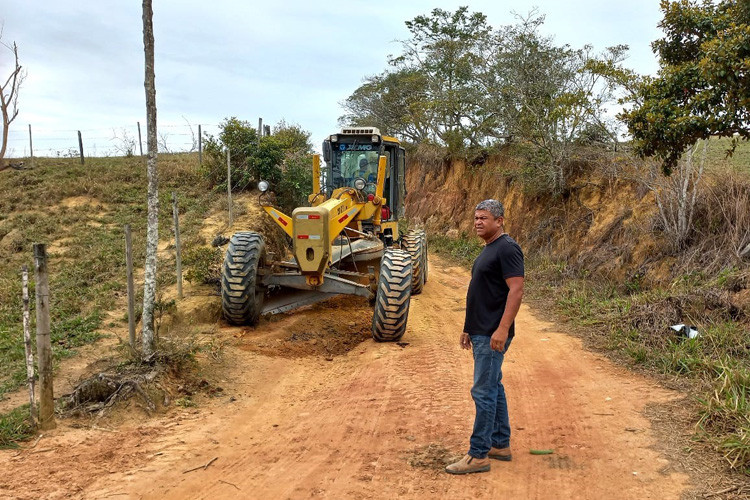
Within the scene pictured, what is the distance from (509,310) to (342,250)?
19.2ft

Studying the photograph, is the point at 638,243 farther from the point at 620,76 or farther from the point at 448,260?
the point at 448,260

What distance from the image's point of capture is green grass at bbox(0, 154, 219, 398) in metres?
8.58

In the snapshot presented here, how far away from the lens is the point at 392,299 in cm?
752

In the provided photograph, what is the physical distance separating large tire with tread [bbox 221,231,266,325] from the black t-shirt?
475 cm

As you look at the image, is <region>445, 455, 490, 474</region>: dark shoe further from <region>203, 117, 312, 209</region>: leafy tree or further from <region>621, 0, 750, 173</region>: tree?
<region>203, 117, 312, 209</region>: leafy tree

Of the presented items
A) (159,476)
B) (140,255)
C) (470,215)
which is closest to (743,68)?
(159,476)

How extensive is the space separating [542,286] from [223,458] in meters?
8.68

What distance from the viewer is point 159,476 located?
13.9 feet

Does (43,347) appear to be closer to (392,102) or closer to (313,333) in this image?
(313,333)

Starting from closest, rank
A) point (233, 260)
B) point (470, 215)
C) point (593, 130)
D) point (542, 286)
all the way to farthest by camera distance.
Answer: point (233, 260), point (542, 286), point (593, 130), point (470, 215)

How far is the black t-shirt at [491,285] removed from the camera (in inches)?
156

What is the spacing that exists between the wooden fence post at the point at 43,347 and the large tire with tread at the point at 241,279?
3.29 metres

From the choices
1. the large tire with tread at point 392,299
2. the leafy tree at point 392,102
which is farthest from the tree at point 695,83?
the leafy tree at point 392,102

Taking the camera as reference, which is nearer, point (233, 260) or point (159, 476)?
point (159, 476)
